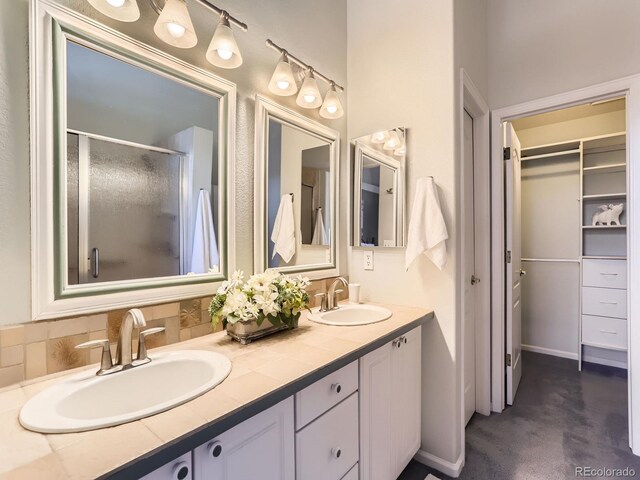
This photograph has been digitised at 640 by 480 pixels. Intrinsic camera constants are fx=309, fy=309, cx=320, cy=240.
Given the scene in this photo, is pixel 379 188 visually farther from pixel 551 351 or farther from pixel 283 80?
pixel 551 351

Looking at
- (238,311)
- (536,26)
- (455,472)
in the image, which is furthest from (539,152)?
(238,311)

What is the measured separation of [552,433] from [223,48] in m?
2.80

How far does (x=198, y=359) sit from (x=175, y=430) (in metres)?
0.38

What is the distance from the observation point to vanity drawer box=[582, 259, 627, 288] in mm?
2723

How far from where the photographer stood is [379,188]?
6.27ft

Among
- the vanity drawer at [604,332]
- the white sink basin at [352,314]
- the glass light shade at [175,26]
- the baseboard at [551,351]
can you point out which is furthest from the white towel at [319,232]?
the baseboard at [551,351]

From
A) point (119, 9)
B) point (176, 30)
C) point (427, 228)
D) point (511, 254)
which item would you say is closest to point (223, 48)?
point (176, 30)

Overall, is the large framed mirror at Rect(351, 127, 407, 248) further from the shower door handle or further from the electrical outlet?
the shower door handle

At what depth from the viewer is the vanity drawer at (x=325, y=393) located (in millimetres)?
957

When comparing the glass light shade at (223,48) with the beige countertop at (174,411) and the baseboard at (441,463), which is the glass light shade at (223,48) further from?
the baseboard at (441,463)

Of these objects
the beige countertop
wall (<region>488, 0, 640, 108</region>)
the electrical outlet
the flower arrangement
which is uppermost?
wall (<region>488, 0, 640, 108</region>)

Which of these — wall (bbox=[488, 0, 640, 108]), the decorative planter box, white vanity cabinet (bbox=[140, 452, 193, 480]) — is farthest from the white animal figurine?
white vanity cabinet (bbox=[140, 452, 193, 480])

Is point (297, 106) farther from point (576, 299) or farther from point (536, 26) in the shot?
point (576, 299)

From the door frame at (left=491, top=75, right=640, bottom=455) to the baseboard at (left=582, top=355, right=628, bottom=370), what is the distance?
1466 mm
